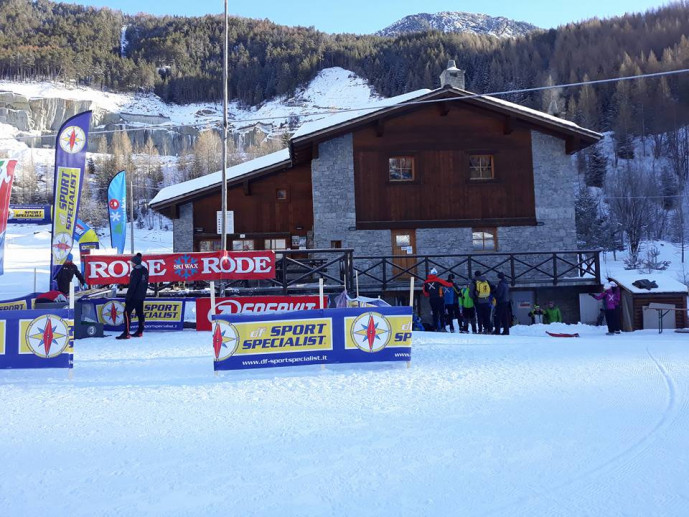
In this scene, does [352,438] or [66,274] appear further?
[66,274]

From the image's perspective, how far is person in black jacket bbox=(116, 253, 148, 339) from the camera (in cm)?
1045

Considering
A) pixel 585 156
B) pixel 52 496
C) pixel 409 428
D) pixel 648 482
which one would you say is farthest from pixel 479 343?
pixel 585 156

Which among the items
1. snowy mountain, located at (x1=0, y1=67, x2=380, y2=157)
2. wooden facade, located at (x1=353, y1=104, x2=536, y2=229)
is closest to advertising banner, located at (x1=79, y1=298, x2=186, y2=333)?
wooden facade, located at (x1=353, y1=104, x2=536, y2=229)

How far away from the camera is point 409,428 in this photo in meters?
5.39

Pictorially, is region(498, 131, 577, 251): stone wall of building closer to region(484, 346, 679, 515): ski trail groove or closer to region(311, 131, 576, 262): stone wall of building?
region(311, 131, 576, 262): stone wall of building

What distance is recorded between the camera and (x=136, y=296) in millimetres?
10609

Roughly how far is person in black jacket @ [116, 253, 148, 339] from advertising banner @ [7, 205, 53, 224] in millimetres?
13624

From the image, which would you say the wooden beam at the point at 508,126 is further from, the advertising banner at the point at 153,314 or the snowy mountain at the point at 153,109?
the snowy mountain at the point at 153,109

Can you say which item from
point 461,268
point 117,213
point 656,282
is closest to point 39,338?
point 461,268

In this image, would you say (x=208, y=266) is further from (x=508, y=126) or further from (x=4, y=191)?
(x=508, y=126)

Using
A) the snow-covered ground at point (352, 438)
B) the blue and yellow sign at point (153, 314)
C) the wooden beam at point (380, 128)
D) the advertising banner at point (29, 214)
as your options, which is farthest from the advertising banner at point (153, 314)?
the advertising banner at point (29, 214)

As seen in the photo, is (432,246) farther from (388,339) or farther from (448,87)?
(388,339)

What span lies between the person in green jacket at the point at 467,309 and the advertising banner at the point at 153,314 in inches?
276

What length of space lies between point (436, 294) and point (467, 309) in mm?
1142
